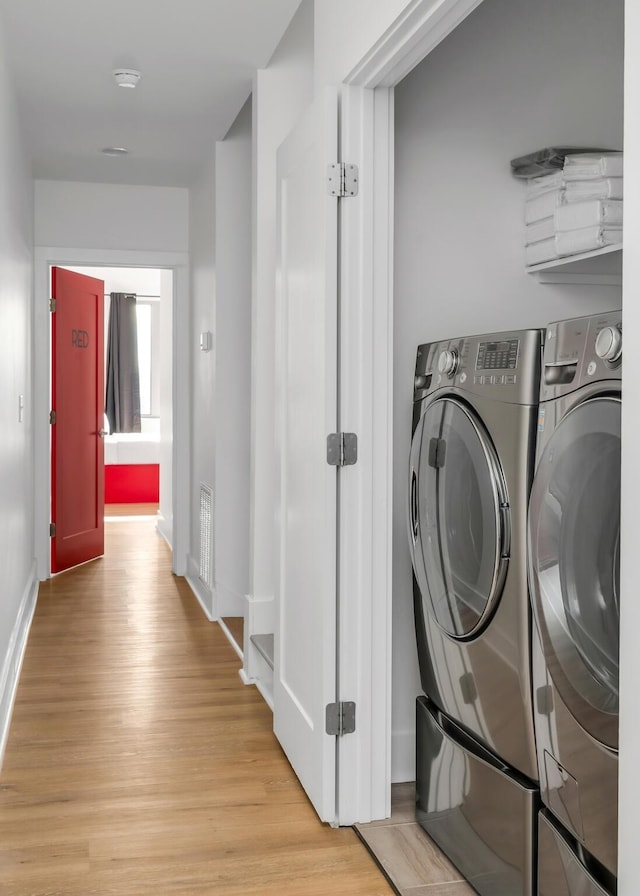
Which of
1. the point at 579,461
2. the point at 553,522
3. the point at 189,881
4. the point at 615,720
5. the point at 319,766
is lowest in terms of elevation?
the point at 189,881

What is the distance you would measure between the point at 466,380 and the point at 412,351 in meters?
0.54

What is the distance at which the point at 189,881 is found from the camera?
7.34 ft

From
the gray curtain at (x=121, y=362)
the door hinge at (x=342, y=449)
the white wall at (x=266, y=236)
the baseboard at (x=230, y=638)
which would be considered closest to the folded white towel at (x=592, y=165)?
the door hinge at (x=342, y=449)

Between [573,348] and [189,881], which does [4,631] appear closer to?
[189,881]

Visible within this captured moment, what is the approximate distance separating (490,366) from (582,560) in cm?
57

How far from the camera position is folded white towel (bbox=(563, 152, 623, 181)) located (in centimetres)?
250

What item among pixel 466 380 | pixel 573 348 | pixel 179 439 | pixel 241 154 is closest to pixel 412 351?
pixel 466 380

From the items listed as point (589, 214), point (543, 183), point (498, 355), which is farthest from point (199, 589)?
point (498, 355)

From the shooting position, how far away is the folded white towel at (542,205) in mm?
2629

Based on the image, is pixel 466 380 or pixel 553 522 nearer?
pixel 553 522

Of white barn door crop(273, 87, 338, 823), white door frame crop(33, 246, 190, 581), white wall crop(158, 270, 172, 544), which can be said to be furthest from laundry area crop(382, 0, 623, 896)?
white wall crop(158, 270, 172, 544)

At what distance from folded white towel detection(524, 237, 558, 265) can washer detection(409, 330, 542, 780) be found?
52 cm

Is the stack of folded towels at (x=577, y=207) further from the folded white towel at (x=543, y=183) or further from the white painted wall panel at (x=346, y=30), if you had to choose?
the white painted wall panel at (x=346, y=30)

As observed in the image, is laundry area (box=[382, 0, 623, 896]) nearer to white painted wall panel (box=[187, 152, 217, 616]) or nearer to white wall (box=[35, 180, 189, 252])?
white painted wall panel (box=[187, 152, 217, 616])
